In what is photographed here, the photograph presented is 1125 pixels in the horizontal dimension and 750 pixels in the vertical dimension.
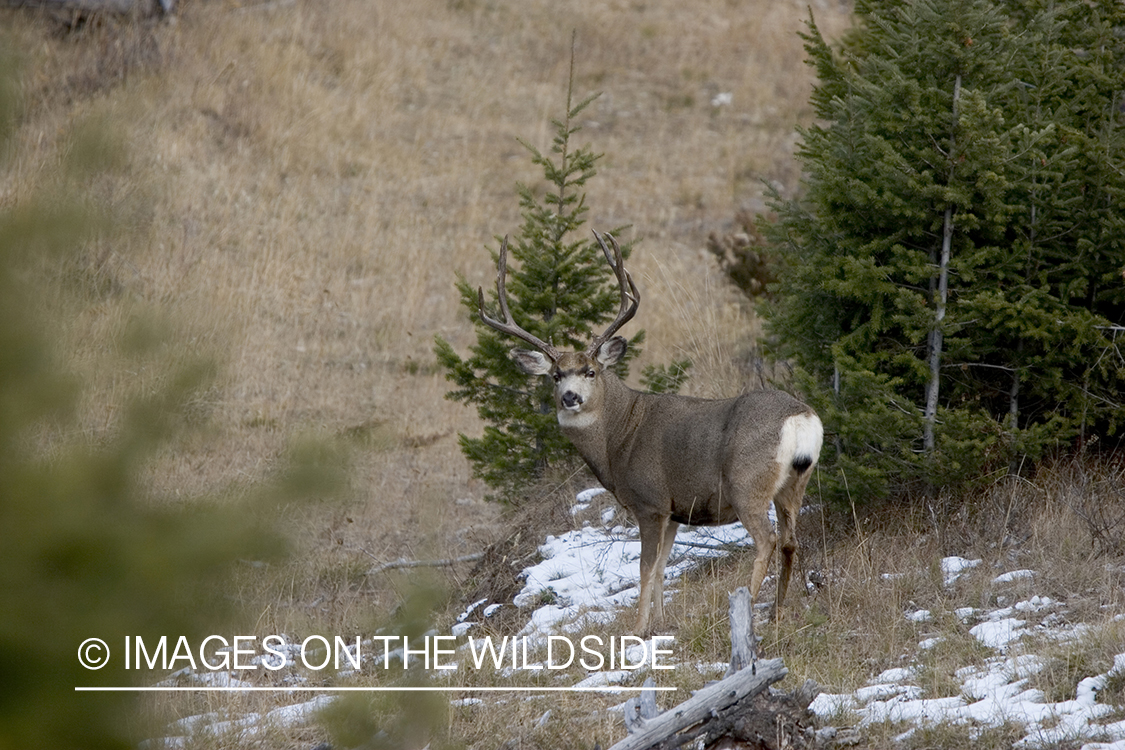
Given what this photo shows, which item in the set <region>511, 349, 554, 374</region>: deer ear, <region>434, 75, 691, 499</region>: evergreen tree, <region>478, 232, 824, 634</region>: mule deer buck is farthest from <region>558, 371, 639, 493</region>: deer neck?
<region>434, 75, 691, 499</region>: evergreen tree

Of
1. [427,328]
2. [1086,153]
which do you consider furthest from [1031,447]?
[427,328]

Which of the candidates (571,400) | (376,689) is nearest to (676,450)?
(571,400)

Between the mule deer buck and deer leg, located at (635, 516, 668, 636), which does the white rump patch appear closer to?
the mule deer buck

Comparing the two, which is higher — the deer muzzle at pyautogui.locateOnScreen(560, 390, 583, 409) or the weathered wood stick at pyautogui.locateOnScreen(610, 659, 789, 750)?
the deer muzzle at pyautogui.locateOnScreen(560, 390, 583, 409)

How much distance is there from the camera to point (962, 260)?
7.17m

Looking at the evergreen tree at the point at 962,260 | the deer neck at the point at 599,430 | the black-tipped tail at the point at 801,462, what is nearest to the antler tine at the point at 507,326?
the deer neck at the point at 599,430

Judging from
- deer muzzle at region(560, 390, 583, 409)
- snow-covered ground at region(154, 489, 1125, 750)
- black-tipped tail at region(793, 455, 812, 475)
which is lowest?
snow-covered ground at region(154, 489, 1125, 750)

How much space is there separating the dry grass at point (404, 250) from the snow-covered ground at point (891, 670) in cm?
16

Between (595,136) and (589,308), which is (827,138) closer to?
(589,308)

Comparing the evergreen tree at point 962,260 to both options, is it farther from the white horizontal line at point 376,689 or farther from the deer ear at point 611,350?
the white horizontal line at point 376,689

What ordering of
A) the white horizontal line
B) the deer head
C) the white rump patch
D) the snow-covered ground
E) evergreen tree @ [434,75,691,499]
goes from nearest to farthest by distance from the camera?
1. the white horizontal line
2. the snow-covered ground
3. the white rump patch
4. the deer head
5. evergreen tree @ [434,75,691,499]

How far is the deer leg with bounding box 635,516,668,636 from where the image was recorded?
6.50m

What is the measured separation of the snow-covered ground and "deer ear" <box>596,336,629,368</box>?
1498 millimetres

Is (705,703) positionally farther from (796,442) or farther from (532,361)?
(532,361)
